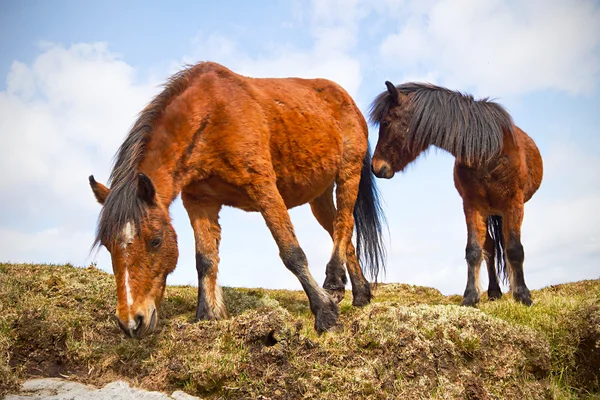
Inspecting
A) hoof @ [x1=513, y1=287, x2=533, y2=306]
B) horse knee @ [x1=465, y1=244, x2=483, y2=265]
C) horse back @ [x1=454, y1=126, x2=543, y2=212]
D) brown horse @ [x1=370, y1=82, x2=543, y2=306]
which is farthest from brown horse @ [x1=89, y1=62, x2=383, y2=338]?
hoof @ [x1=513, y1=287, x2=533, y2=306]

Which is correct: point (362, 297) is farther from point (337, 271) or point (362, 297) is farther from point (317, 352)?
point (317, 352)

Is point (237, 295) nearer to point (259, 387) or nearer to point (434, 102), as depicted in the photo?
point (259, 387)

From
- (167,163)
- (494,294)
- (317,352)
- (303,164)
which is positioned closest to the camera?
(317,352)

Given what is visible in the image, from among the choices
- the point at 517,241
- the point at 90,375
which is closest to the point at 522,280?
the point at 517,241

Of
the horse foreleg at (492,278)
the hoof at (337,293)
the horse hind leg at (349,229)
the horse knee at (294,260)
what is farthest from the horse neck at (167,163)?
the horse foreleg at (492,278)

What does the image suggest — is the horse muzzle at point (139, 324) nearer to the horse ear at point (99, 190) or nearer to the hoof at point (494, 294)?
the horse ear at point (99, 190)

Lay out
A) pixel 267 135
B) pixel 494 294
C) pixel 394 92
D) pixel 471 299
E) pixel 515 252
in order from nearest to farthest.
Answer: pixel 267 135 < pixel 471 299 < pixel 515 252 < pixel 394 92 < pixel 494 294

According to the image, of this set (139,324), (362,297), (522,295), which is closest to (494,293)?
(522,295)

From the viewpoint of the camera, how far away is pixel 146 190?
18.9 feet

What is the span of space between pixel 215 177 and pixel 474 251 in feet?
13.6

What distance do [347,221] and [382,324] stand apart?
252 centimetres

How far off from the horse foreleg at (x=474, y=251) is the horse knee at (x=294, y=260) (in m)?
2.99

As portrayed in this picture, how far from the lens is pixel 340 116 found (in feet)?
28.5

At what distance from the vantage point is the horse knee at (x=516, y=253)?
8.51 metres
